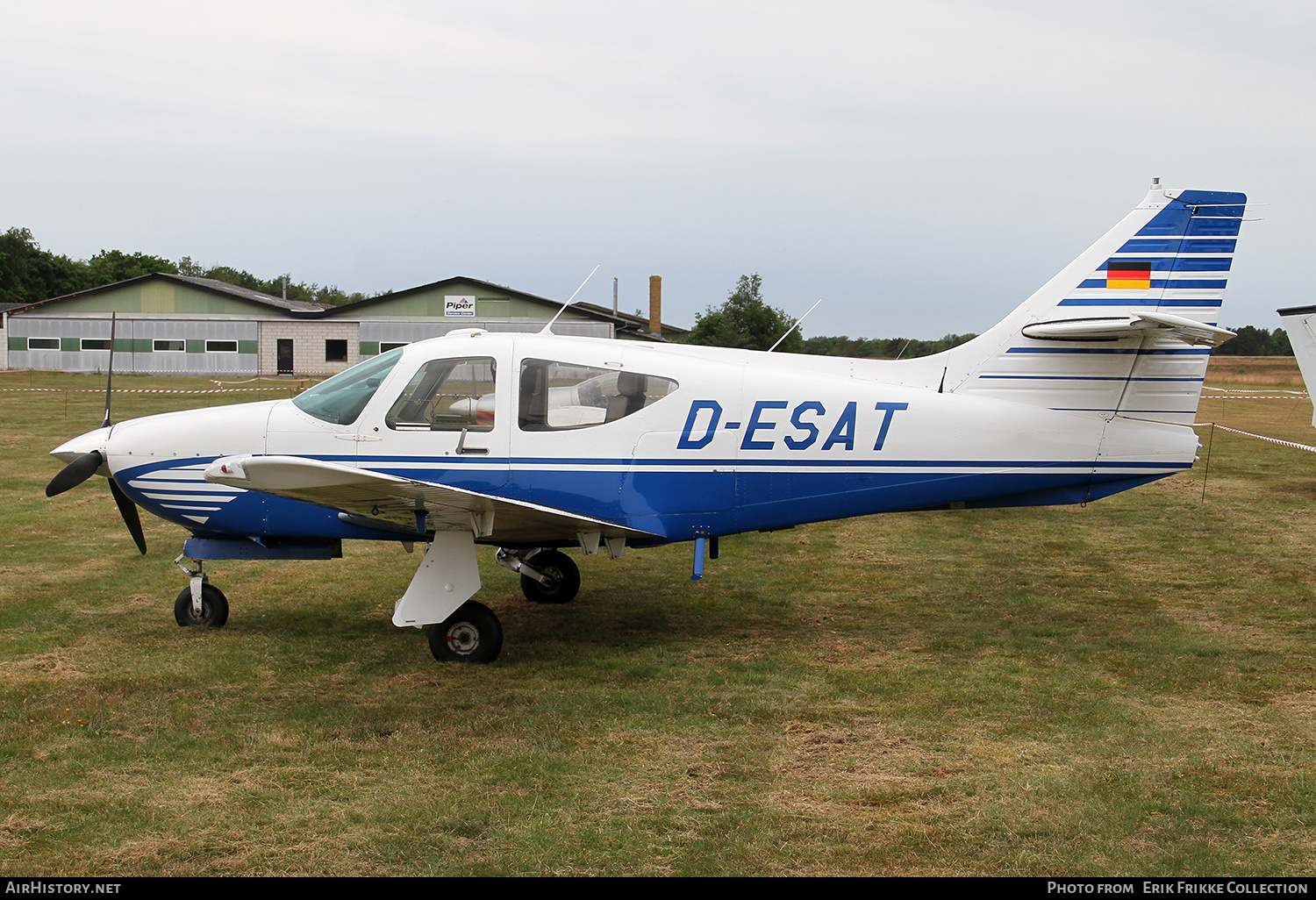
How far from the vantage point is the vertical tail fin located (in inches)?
278

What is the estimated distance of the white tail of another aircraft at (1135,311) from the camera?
7.07m

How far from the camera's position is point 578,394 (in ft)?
22.7

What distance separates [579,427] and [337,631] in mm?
2498

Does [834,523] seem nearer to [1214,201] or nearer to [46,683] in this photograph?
[1214,201]

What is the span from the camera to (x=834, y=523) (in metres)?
12.5

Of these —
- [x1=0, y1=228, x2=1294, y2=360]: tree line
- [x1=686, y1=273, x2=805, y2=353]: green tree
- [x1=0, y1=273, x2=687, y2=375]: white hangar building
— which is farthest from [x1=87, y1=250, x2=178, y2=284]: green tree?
[x1=686, y1=273, x2=805, y2=353]: green tree

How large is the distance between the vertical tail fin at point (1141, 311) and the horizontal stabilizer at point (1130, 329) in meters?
0.02

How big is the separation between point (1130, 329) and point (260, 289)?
89.6 m

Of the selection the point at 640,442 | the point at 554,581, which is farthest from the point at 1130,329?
the point at 554,581

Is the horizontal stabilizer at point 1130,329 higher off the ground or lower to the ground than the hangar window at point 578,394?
higher

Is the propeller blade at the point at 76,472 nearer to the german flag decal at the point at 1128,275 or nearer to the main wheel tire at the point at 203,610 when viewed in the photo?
the main wheel tire at the point at 203,610

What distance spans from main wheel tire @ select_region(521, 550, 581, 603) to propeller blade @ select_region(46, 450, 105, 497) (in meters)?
3.41

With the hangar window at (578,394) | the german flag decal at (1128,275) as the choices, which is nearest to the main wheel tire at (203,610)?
the hangar window at (578,394)

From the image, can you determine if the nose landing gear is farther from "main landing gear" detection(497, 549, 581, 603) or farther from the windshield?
"main landing gear" detection(497, 549, 581, 603)
